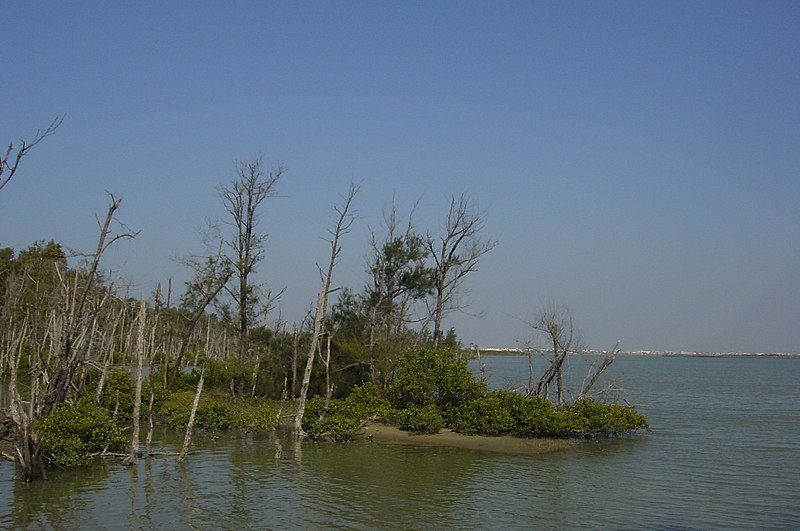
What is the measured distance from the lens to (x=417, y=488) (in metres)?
18.6

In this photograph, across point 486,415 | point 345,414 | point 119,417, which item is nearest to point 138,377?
point 345,414

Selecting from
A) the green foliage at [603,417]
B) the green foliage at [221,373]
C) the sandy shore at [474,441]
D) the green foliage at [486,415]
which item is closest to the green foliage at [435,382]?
the green foliage at [486,415]

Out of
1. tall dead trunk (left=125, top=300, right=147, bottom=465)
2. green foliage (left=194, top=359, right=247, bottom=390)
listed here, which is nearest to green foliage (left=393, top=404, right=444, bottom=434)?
tall dead trunk (left=125, top=300, right=147, bottom=465)

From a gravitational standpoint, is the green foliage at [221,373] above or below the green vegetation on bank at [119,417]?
above

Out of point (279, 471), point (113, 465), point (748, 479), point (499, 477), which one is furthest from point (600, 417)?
point (113, 465)

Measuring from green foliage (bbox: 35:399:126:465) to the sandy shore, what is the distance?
31.3 feet

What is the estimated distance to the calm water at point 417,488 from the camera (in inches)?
614

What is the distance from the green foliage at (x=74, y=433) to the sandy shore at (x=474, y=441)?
31.3 feet

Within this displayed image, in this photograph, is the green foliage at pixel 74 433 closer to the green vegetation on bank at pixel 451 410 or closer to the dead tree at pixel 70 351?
the dead tree at pixel 70 351

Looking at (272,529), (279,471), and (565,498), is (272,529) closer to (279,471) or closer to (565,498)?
(279,471)

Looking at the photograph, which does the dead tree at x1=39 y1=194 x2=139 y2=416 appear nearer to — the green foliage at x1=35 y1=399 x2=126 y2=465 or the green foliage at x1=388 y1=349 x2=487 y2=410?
the green foliage at x1=35 y1=399 x2=126 y2=465

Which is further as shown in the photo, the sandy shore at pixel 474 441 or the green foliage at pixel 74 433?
the sandy shore at pixel 474 441

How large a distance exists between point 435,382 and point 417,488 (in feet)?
28.4

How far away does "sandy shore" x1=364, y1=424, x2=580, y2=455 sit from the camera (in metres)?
24.9
